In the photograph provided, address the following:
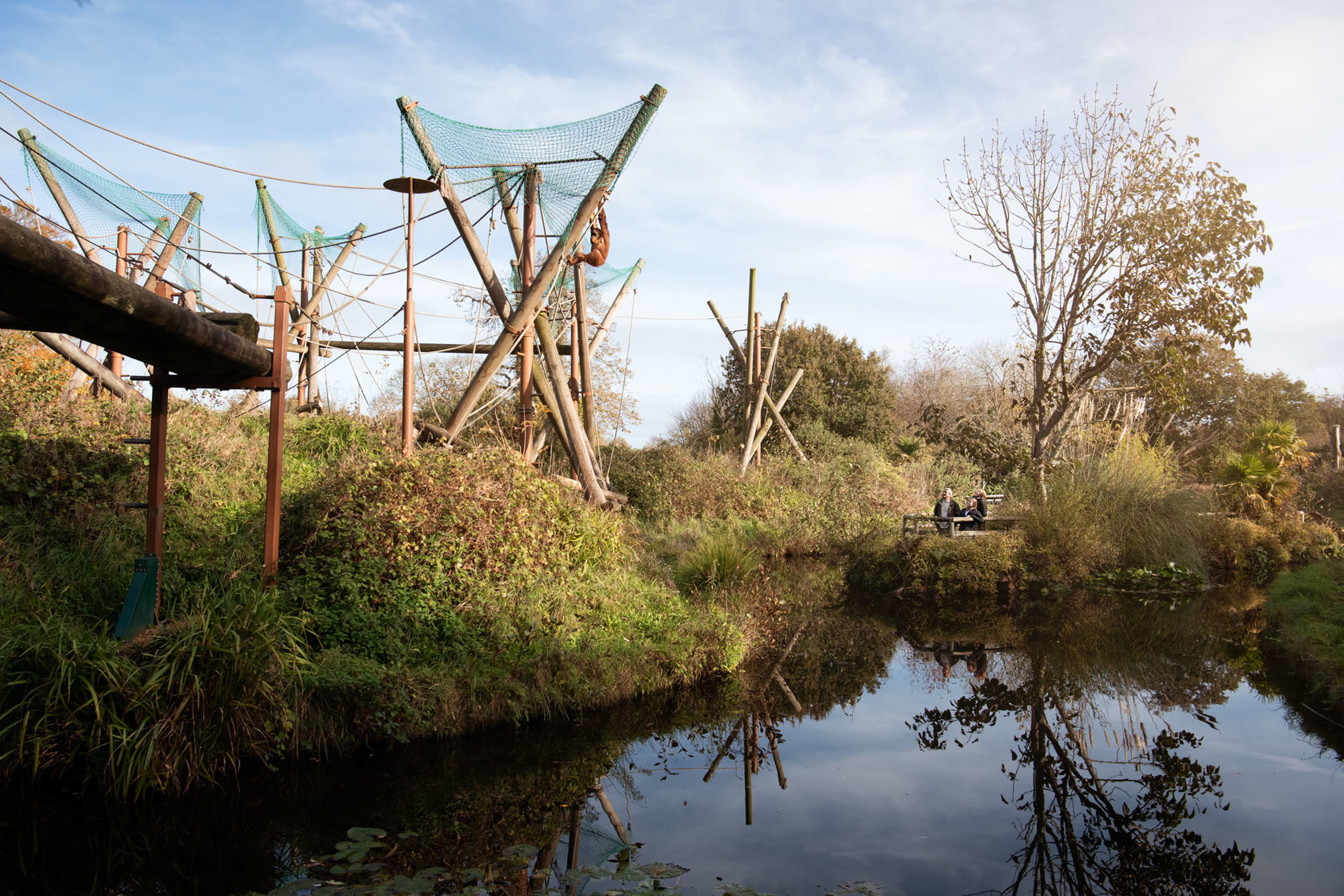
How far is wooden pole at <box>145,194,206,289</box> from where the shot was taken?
12.8 m

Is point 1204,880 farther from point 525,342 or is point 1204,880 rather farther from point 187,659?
point 525,342

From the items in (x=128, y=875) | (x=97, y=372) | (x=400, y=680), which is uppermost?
(x=97, y=372)

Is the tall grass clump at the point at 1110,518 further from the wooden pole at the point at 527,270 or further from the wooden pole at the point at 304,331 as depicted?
the wooden pole at the point at 304,331

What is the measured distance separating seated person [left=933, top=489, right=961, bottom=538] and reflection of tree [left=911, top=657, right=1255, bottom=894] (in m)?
7.37

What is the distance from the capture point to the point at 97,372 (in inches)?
467

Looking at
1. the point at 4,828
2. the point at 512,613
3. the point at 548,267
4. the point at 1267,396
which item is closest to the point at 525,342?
the point at 548,267

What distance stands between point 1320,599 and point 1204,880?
8.27m

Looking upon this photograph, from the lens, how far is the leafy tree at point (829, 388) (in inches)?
1105

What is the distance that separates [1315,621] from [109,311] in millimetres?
12613

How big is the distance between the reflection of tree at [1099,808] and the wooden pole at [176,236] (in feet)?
37.4

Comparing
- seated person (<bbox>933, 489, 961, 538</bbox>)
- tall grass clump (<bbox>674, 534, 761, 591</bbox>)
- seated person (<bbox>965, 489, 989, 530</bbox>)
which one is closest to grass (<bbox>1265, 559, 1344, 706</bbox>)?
seated person (<bbox>965, 489, 989, 530</bbox>)

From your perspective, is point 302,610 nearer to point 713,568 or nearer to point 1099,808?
point 713,568

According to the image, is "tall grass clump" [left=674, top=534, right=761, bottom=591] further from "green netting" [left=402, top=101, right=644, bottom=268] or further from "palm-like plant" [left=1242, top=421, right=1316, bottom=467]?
"palm-like plant" [left=1242, top=421, right=1316, bottom=467]

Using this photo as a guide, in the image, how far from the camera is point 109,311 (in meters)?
5.57
